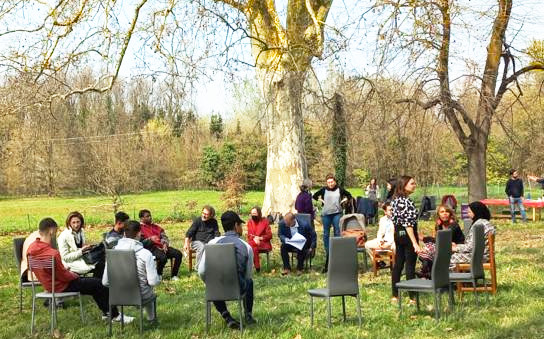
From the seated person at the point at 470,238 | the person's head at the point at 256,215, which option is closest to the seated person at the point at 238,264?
the seated person at the point at 470,238

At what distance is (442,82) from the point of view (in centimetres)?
1673

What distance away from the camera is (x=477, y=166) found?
23828 millimetres

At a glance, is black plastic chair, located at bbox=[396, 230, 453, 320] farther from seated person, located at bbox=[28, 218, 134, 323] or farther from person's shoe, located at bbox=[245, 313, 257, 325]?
seated person, located at bbox=[28, 218, 134, 323]

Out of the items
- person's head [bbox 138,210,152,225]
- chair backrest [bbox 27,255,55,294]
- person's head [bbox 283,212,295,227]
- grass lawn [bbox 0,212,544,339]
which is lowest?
grass lawn [bbox 0,212,544,339]

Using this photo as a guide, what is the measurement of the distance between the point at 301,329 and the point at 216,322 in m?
1.07

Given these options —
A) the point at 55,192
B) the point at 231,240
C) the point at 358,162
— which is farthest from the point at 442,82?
the point at 55,192

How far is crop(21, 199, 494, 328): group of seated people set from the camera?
780 cm

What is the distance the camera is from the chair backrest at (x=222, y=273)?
24.6 feet

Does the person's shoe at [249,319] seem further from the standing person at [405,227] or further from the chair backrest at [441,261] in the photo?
Answer: the chair backrest at [441,261]

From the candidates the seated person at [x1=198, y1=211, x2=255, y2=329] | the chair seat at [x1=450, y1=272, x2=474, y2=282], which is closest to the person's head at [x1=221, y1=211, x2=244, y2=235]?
the seated person at [x1=198, y1=211, x2=255, y2=329]

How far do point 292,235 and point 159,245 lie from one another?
2344 mm

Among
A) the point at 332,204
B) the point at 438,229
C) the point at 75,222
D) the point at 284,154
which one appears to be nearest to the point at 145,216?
the point at 75,222

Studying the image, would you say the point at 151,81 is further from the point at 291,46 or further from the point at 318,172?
the point at 318,172

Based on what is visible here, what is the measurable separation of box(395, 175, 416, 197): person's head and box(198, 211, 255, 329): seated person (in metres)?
2.06
